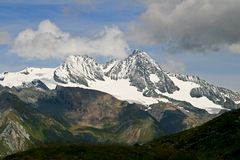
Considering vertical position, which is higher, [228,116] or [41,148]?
[228,116]

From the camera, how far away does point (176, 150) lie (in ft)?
154

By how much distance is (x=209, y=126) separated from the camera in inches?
2608

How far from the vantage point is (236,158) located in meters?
44.7

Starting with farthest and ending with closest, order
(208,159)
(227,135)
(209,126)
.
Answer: (209,126) → (227,135) → (208,159)

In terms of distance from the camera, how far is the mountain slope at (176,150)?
136 feet

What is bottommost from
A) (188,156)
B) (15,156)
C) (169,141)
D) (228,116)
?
(15,156)

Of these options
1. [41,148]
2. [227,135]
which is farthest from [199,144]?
[41,148]

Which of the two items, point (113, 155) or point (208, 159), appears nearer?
point (113, 155)

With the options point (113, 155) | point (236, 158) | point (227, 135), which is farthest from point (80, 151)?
point (227, 135)

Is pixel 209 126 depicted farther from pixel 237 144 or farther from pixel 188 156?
pixel 188 156

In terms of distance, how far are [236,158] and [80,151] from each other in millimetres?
13767

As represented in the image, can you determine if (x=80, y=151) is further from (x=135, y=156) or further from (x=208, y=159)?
(x=208, y=159)

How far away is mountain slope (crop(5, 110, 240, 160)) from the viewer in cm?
4144

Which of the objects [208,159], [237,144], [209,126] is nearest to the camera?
[208,159]
